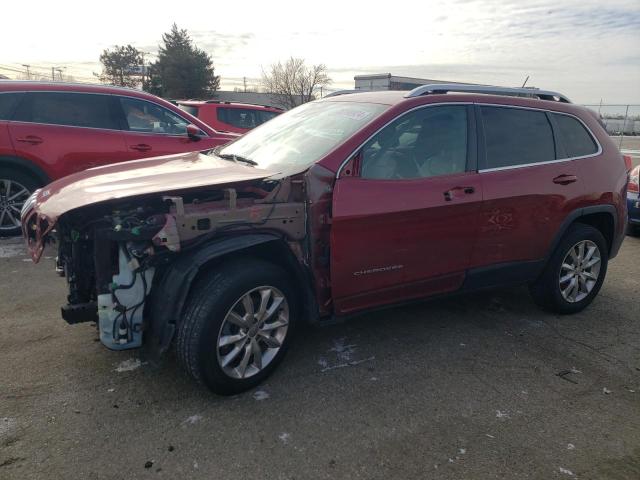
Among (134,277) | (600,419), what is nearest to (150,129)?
(134,277)

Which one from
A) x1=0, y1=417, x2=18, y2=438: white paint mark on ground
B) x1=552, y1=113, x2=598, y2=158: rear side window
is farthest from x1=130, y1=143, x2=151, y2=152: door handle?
x1=552, y1=113, x2=598, y2=158: rear side window

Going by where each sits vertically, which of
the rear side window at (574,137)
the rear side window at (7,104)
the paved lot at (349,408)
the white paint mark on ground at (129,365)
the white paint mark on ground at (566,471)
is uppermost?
the rear side window at (7,104)

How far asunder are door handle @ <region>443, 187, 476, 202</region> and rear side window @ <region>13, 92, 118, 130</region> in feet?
15.2

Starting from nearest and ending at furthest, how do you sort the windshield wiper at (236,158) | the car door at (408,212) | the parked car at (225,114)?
the car door at (408,212) < the windshield wiper at (236,158) < the parked car at (225,114)

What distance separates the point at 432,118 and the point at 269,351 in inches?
77.8

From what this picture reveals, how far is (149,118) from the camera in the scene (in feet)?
21.3

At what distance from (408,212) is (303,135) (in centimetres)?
98

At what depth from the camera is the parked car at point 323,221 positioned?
2717mm

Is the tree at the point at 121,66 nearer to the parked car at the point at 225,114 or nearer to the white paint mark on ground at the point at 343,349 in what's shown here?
the parked car at the point at 225,114

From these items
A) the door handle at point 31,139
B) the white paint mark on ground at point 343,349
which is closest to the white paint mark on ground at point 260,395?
the white paint mark on ground at point 343,349

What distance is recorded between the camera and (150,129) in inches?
255

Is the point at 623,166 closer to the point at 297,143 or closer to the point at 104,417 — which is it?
the point at 297,143

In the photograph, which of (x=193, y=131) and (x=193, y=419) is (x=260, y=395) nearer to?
(x=193, y=419)

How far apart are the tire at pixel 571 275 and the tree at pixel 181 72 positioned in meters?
42.6
